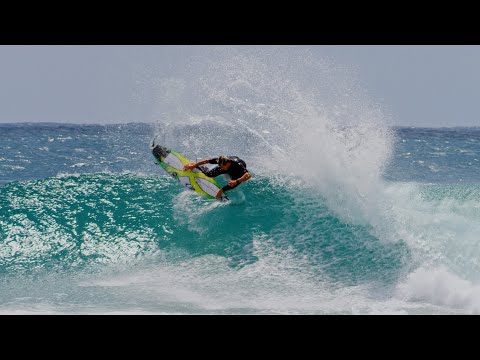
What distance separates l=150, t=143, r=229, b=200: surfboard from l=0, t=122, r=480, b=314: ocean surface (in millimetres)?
467

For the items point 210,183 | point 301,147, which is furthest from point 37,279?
point 301,147

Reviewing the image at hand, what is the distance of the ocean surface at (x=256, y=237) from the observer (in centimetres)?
871

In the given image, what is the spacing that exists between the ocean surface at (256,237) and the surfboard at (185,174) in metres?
0.47

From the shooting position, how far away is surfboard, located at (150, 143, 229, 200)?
35.4ft

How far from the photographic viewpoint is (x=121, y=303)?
841 cm

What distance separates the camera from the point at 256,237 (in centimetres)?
1059

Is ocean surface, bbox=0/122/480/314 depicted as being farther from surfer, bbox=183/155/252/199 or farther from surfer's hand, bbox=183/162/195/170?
surfer, bbox=183/155/252/199

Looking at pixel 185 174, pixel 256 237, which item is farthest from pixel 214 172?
pixel 256 237

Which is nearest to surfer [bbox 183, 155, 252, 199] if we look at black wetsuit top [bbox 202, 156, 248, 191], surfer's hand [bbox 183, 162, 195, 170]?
black wetsuit top [bbox 202, 156, 248, 191]

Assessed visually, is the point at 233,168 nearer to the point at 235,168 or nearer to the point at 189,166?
the point at 235,168

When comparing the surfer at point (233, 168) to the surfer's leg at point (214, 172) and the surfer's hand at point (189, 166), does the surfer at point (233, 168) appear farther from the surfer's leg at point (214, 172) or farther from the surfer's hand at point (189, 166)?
the surfer's hand at point (189, 166)

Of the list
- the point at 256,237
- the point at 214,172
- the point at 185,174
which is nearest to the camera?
the point at 256,237

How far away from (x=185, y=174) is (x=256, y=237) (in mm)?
2086

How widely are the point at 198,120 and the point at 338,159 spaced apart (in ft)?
12.4
